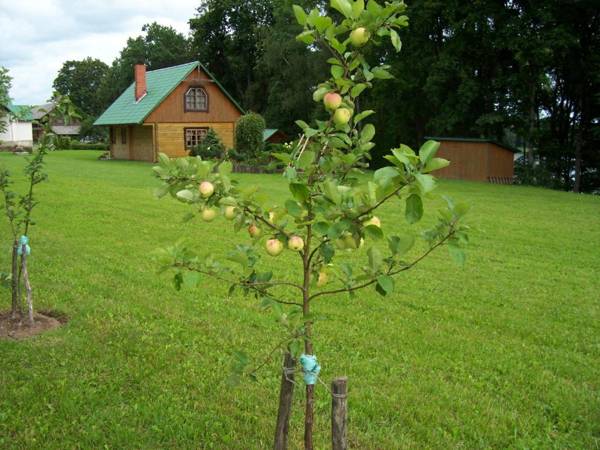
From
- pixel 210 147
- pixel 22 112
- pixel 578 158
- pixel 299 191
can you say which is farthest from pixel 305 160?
pixel 578 158

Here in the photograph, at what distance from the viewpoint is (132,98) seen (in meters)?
35.2

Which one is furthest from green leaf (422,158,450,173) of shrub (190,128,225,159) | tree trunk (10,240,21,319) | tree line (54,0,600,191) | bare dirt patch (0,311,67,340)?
shrub (190,128,225,159)

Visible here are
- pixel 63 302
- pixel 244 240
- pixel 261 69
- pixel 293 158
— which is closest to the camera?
pixel 293 158

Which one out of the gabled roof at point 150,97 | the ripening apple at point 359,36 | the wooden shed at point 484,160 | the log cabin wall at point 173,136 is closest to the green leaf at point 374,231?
the ripening apple at point 359,36

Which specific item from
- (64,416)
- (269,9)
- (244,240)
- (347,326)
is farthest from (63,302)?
(269,9)

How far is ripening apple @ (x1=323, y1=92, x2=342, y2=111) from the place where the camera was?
241cm

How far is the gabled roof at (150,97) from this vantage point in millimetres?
31891

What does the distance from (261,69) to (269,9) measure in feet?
28.2

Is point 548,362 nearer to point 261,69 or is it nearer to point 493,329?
point 493,329

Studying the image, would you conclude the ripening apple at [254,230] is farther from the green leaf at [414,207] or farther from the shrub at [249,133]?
the shrub at [249,133]

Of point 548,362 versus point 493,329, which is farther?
point 493,329

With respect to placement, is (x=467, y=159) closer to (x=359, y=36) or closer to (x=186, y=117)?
(x=186, y=117)

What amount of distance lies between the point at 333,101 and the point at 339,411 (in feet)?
4.30

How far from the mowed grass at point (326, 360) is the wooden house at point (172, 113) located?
24121mm
